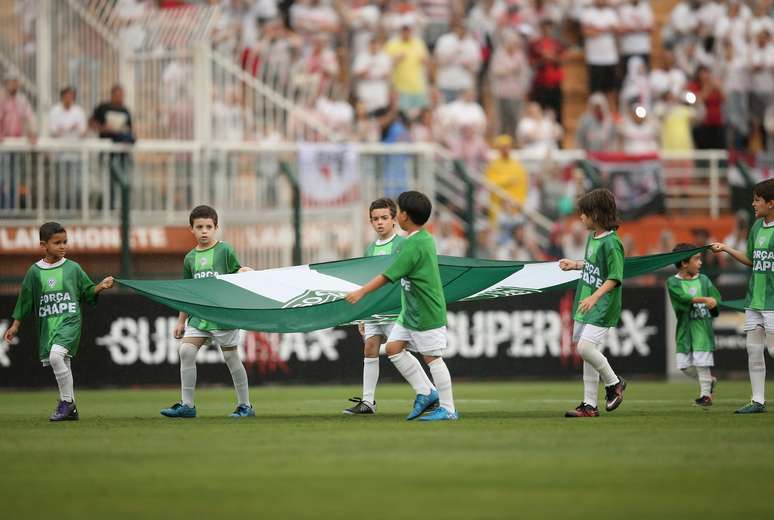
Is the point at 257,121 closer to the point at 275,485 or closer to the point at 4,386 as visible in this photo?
the point at 4,386

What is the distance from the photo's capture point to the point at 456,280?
13.8m

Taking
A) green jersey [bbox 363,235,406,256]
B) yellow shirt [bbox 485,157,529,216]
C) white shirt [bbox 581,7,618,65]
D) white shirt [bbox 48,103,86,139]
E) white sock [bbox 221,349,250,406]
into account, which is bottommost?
white sock [bbox 221,349,250,406]

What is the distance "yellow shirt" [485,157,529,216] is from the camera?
73.8 feet

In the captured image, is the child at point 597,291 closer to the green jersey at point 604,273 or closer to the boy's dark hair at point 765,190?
the green jersey at point 604,273

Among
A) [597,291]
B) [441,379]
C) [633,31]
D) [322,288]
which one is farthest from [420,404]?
[633,31]

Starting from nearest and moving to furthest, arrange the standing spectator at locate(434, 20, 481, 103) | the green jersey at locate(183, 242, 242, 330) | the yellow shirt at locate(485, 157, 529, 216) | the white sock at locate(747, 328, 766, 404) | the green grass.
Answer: the green grass < the white sock at locate(747, 328, 766, 404) < the green jersey at locate(183, 242, 242, 330) < the yellow shirt at locate(485, 157, 529, 216) < the standing spectator at locate(434, 20, 481, 103)

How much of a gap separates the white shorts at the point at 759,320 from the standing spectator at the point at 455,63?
12849 mm

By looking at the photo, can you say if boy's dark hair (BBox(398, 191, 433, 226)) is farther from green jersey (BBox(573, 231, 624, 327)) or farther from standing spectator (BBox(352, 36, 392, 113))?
standing spectator (BBox(352, 36, 392, 113))

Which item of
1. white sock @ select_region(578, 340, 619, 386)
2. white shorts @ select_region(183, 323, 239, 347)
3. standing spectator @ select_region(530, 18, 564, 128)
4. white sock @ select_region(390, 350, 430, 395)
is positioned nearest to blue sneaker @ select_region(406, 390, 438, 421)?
white sock @ select_region(390, 350, 430, 395)

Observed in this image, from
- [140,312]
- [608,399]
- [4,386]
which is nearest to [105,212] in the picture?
[140,312]

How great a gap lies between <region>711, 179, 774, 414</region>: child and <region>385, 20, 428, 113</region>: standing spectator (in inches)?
488

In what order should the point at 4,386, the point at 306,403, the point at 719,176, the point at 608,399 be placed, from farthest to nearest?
the point at 719,176 → the point at 4,386 → the point at 306,403 → the point at 608,399

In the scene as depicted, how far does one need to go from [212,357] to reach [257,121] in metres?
3.97

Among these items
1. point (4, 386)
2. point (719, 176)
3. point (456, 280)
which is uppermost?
point (719, 176)
